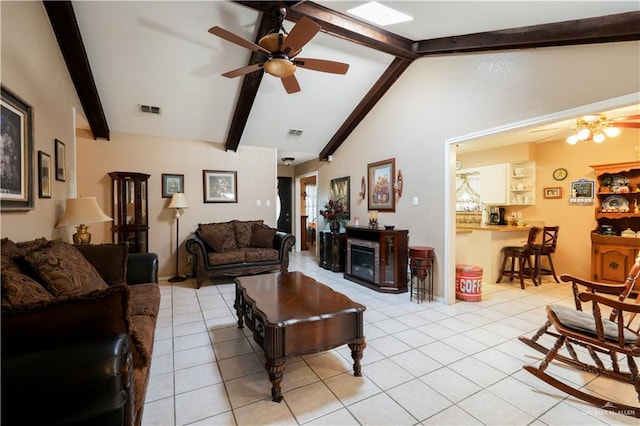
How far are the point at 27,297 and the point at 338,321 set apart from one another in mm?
1669

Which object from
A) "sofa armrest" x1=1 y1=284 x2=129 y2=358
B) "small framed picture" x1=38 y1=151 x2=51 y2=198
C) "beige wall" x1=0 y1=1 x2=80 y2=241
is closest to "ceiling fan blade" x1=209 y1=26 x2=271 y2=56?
"beige wall" x1=0 y1=1 x2=80 y2=241

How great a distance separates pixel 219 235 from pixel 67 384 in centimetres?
377

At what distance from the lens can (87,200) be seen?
2.81 meters

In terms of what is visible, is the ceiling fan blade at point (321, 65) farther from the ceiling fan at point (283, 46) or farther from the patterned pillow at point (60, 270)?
the patterned pillow at point (60, 270)

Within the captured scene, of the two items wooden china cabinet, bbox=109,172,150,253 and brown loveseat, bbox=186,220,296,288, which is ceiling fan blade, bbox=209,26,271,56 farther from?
wooden china cabinet, bbox=109,172,150,253

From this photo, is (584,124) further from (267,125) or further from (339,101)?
(267,125)

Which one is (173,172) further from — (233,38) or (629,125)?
(629,125)

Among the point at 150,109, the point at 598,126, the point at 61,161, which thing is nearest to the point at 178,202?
the point at 150,109

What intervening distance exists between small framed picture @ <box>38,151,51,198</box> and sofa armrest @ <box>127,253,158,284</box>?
0.89 meters

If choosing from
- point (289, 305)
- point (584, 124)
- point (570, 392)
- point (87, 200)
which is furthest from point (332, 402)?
point (584, 124)

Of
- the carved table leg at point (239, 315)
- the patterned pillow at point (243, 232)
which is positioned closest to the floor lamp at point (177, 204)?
the patterned pillow at point (243, 232)

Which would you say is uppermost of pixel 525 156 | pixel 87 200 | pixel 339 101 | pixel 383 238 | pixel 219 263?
pixel 339 101

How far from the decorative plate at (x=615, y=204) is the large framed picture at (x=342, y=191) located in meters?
4.05

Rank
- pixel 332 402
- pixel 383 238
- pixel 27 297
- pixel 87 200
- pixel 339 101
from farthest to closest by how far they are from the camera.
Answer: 1. pixel 339 101
2. pixel 383 238
3. pixel 87 200
4. pixel 332 402
5. pixel 27 297
